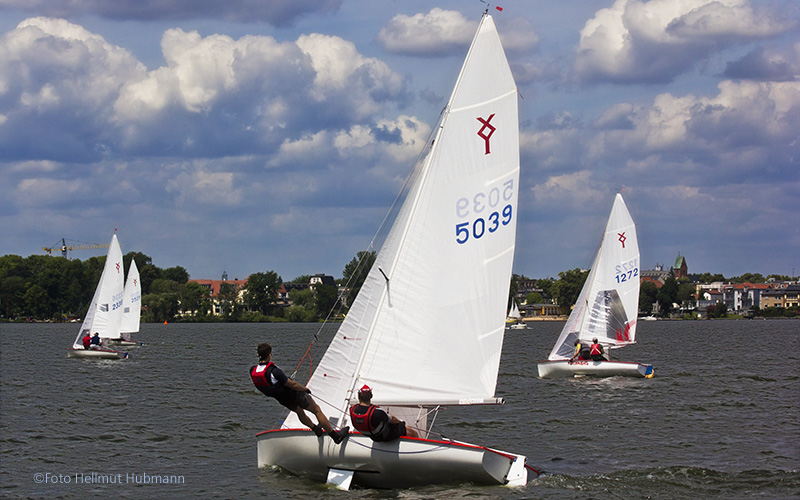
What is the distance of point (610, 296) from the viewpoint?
35906 millimetres

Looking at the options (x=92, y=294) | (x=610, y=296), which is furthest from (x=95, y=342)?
(x=92, y=294)

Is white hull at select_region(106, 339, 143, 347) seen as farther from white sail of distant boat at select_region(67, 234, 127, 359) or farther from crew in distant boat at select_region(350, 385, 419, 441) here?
crew in distant boat at select_region(350, 385, 419, 441)

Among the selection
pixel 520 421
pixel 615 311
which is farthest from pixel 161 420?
pixel 615 311

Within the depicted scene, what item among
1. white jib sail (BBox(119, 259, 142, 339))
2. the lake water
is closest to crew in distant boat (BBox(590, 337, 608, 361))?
the lake water

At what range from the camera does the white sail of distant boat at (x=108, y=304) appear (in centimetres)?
4697

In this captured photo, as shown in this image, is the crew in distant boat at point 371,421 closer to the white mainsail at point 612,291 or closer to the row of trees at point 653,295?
→ the white mainsail at point 612,291

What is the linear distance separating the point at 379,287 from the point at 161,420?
1053 cm

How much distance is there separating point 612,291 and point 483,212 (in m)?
23.7

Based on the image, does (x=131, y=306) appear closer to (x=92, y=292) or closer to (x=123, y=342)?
(x=123, y=342)

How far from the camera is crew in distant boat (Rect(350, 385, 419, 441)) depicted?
1246 centimetres

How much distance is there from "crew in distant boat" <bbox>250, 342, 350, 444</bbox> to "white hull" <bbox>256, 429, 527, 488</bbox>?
305 millimetres

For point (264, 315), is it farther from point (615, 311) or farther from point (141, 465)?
point (141, 465)

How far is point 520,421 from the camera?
21.5m

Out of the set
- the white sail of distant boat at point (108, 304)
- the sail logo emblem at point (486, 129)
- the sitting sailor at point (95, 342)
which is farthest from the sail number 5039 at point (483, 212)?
the white sail of distant boat at point (108, 304)
